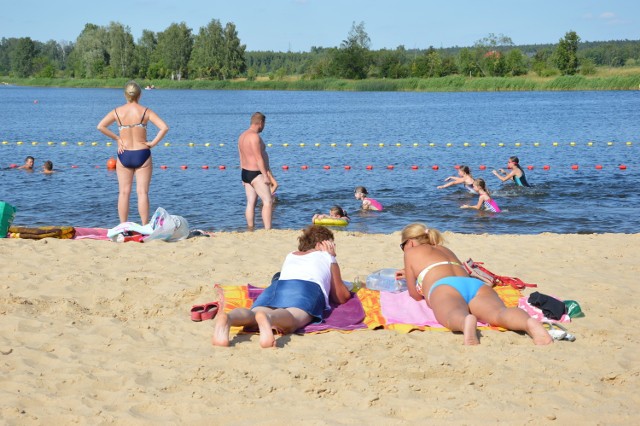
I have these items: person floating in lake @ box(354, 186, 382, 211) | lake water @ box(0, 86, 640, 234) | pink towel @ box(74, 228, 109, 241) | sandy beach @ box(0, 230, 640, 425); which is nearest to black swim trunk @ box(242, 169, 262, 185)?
pink towel @ box(74, 228, 109, 241)

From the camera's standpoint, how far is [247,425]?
14.9 ft

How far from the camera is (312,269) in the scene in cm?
671

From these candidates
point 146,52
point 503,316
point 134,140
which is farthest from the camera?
point 146,52

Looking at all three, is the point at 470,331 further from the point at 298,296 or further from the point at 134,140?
the point at 134,140

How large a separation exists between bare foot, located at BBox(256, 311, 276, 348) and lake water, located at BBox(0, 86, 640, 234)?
26.1 feet

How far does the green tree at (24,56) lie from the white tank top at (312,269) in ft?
570

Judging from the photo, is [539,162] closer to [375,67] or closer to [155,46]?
[375,67]

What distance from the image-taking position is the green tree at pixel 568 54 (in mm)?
93500

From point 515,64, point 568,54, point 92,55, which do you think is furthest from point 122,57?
point 568,54

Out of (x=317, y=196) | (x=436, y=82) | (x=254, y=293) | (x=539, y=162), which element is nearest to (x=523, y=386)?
(x=254, y=293)

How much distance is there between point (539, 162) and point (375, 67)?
312 ft

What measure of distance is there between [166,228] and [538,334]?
17.2ft

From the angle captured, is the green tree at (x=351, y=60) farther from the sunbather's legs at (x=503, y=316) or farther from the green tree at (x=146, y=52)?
the sunbather's legs at (x=503, y=316)

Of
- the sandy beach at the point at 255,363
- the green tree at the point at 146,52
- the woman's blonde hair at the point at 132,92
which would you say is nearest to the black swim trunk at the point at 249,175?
the woman's blonde hair at the point at 132,92
